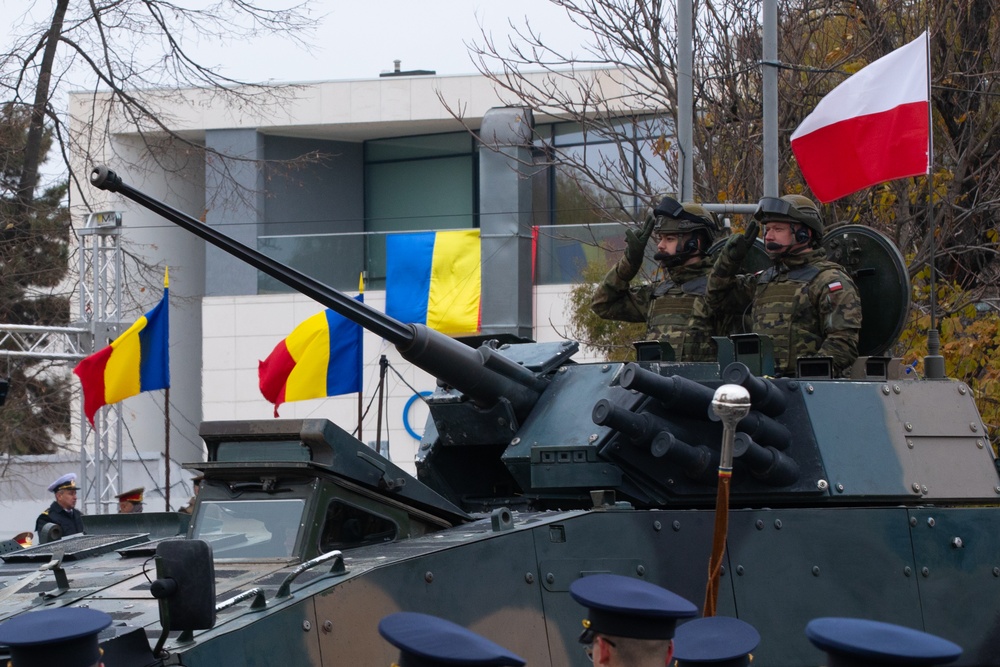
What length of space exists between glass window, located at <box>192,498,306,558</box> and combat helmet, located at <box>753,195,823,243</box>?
3373 mm

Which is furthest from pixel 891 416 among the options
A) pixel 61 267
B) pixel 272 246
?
pixel 61 267

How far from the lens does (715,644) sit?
14.1 ft

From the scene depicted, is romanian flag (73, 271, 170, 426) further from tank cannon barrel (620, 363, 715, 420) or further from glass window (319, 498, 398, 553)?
tank cannon barrel (620, 363, 715, 420)

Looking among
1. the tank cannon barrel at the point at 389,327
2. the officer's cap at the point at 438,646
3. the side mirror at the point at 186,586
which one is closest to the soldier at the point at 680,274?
the tank cannon barrel at the point at 389,327

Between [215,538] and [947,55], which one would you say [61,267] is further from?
[215,538]

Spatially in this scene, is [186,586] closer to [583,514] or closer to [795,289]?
[583,514]

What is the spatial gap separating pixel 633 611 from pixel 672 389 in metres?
3.15

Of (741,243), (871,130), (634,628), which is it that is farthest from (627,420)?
(871,130)

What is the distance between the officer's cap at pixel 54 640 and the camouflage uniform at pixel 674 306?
16.7 ft

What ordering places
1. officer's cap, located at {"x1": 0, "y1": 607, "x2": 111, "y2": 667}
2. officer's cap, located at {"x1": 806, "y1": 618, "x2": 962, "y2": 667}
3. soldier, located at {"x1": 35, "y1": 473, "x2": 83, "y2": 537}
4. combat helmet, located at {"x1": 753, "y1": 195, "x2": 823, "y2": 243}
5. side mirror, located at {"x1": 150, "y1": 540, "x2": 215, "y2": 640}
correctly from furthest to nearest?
1. soldier, located at {"x1": 35, "y1": 473, "x2": 83, "y2": 537}
2. combat helmet, located at {"x1": 753, "y1": 195, "x2": 823, "y2": 243}
3. side mirror, located at {"x1": 150, "y1": 540, "x2": 215, "y2": 640}
4. officer's cap, located at {"x1": 0, "y1": 607, "x2": 111, "y2": 667}
5. officer's cap, located at {"x1": 806, "y1": 618, "x2": 962, "y2": 667}

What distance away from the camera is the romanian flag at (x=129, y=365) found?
16.2 m

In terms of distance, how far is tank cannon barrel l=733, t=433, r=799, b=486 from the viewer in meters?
7.08

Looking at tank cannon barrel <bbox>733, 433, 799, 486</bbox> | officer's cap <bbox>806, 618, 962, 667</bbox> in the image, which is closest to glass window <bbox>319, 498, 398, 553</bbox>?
tank cannon barrel <bbox>733, 433, 799, 486</bbox>

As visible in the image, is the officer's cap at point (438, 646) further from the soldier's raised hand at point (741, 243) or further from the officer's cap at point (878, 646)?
the soldier's raised hand at point (741, 243)
